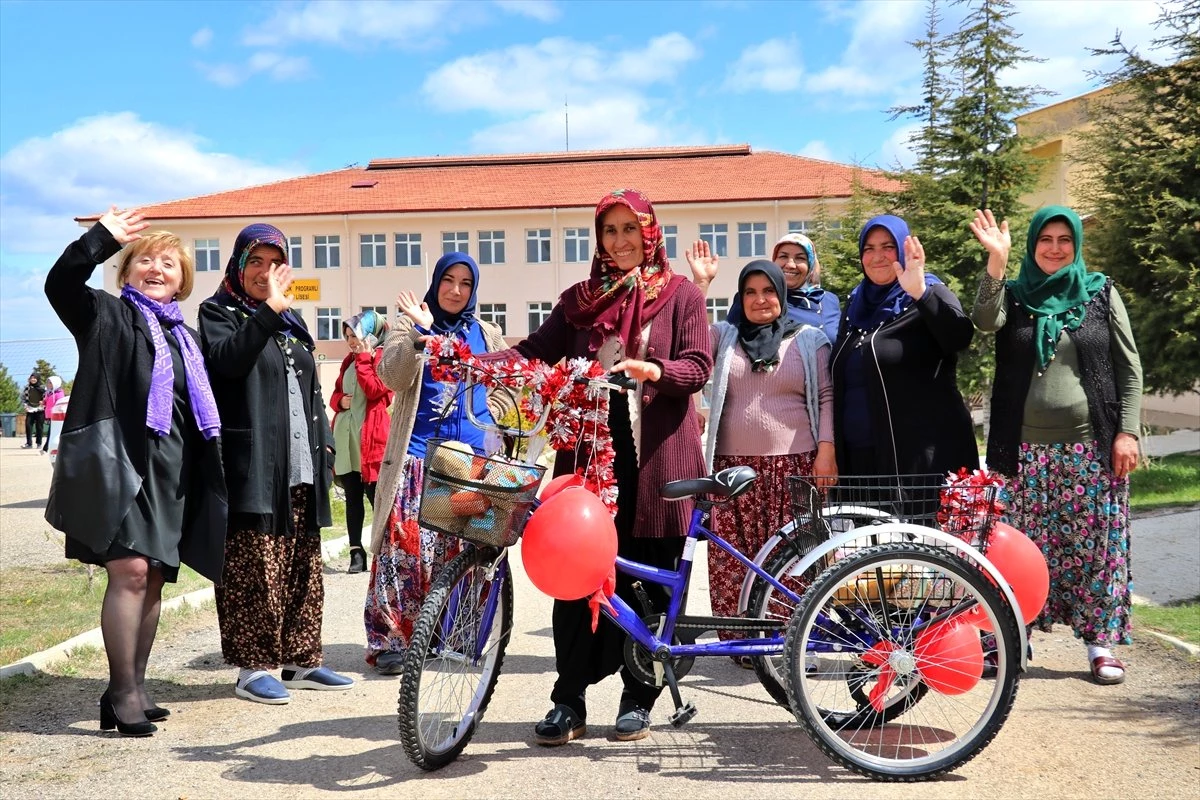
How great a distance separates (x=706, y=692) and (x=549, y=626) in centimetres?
208

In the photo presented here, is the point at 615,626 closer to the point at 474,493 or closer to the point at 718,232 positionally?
the point at 474,493

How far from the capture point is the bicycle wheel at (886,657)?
13.6ft

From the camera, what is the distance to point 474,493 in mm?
4086

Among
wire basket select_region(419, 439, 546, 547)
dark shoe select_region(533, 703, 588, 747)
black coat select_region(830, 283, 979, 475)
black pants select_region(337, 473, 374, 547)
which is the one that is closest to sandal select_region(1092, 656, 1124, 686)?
black coat select_region(830, 283, 979, 475)

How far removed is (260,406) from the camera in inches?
209

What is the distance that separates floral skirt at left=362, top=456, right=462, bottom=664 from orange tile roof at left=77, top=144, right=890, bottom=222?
41759 mm

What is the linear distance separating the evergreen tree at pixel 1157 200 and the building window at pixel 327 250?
40812 mm

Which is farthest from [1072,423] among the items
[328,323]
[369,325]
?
[328,323]

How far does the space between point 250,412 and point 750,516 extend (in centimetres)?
263

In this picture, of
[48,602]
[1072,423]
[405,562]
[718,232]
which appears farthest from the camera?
[718,232]

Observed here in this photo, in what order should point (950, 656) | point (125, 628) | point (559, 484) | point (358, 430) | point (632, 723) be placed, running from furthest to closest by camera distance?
point (358, 430), point (125, 628), point (632, 723), point (559, 484), point (950, 656)

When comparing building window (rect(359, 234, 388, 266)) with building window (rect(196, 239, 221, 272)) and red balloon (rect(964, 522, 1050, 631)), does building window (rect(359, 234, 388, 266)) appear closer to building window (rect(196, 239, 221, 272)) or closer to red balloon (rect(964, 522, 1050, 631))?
building window (rect(196, 239, 221, 272))

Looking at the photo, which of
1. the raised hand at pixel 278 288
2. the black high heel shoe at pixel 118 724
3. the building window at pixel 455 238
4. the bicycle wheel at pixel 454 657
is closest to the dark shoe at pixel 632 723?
the bicycle wheel at pixel 454 657

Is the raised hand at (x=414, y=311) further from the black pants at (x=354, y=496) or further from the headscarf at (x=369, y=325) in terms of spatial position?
the black pants at (x=354, y=496)
